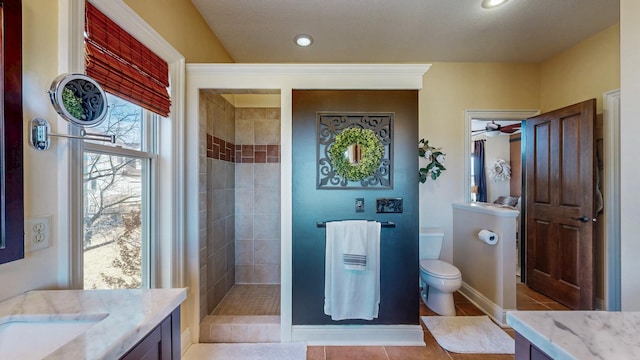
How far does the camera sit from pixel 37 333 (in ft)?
2.52

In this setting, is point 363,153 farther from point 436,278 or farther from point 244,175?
point 244,175

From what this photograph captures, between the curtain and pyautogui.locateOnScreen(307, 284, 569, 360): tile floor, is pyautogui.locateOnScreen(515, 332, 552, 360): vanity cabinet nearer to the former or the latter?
pyautogui.locateOnScreen(307, 284, 569, 360): tile floor

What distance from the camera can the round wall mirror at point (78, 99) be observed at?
942mm

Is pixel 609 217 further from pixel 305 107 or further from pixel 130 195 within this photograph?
pixel 130 195

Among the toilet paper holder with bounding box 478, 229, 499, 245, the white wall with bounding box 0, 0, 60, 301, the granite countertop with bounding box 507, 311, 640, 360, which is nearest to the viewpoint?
the granite countertop with bounding box 507, 311, 640, 360

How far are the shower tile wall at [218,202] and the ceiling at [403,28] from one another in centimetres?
70

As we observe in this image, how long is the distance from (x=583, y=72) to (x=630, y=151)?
2.00m

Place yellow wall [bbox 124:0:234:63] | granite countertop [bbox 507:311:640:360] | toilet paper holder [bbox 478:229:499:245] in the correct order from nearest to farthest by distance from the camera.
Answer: granite countertop [bbox 507:311:640:360], yellow wall [bbox 124:0:234:63], toilet paper holder [bbox 478:229:499:245]

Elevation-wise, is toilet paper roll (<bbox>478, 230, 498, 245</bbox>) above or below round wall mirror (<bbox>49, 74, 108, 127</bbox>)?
below

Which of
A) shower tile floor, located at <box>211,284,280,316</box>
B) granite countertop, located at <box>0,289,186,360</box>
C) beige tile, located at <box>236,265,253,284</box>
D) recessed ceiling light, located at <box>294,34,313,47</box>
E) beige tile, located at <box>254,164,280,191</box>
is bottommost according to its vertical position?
shower tile floor, located at <box>211,284,280,316</box>

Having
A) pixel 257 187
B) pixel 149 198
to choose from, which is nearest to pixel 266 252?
pixel 257 187

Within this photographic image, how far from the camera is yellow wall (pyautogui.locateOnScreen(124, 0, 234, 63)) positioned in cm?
158

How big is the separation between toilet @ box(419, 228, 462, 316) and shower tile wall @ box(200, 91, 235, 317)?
193 centimetres

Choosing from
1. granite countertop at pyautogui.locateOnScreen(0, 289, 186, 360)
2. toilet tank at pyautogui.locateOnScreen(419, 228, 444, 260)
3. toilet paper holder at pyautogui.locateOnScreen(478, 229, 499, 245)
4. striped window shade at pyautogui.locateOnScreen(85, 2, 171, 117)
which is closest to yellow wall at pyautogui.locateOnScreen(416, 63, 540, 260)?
toilet tank at pyautogui.locateOnScreen(419, 228, 444, 260)
